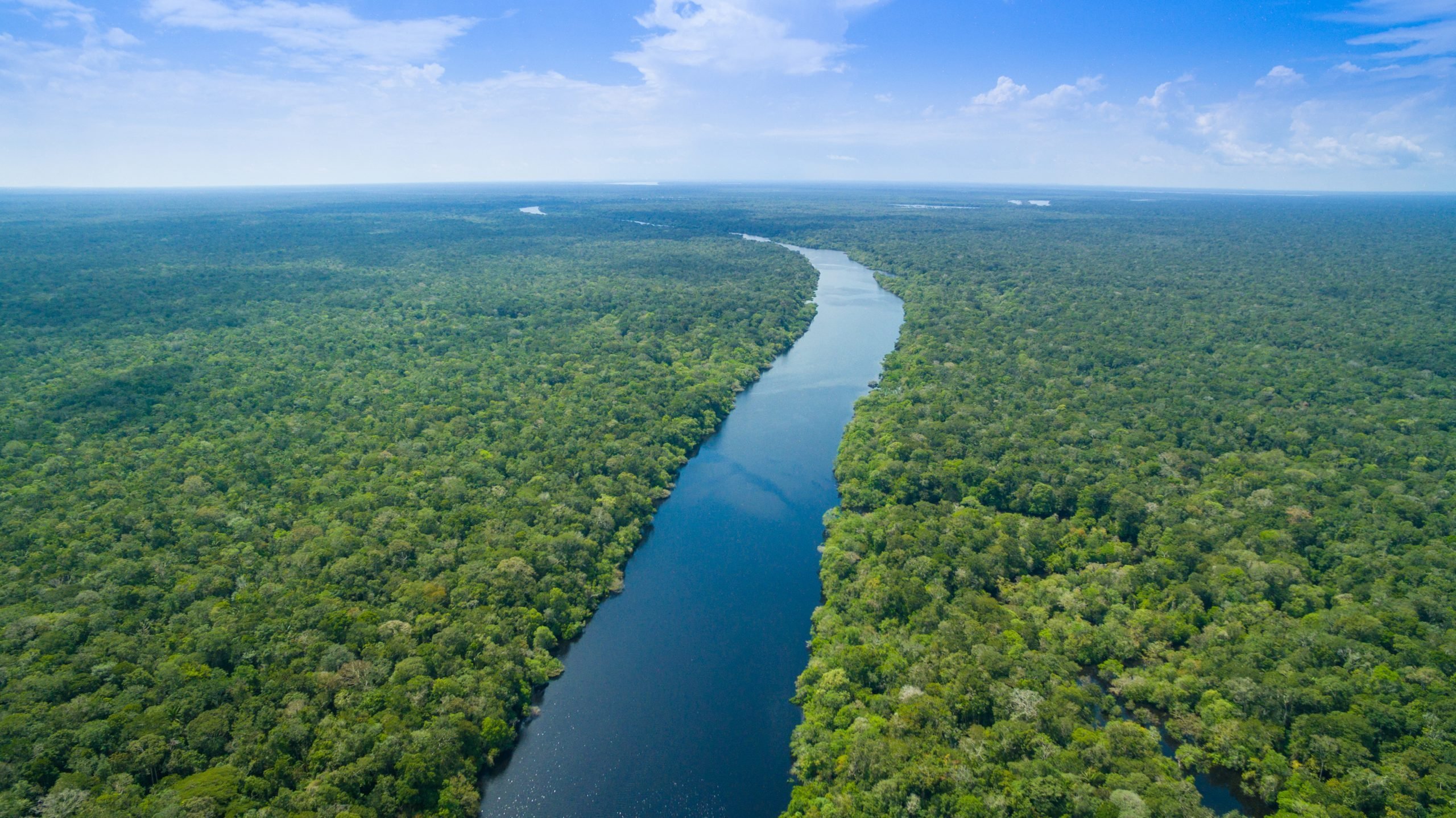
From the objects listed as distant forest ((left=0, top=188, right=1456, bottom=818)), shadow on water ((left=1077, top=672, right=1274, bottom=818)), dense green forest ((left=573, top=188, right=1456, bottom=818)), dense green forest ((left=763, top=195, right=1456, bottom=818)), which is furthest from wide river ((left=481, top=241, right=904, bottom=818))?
shadow on water ((left=1077, top=672, right=1274, bottom=818))

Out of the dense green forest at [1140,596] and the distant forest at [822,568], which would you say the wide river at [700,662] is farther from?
the dense green forest at [1140,596]

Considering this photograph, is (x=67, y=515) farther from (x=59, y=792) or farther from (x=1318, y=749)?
(x=1318, y=749)

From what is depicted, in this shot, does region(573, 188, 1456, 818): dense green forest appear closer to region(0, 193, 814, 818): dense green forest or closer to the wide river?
the wide river

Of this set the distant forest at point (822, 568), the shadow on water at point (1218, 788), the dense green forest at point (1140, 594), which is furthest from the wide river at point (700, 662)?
the shadow on water at point (1218, 788)

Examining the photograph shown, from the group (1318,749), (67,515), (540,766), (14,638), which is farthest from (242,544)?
(1318,749)

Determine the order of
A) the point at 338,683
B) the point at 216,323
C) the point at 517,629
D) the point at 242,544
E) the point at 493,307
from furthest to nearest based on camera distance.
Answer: the point at 493,307 → the point at 216,323 → the point at 242,544 → the point at 517,629 → the point at 338,683

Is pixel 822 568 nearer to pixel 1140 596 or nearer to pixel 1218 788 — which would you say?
pixel 1140 596
